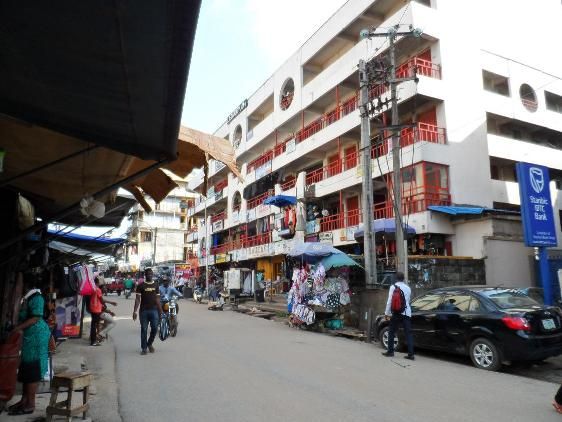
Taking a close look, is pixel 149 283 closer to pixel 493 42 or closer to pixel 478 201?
pixel 478 201

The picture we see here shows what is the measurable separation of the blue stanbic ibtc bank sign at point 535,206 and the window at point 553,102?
60.5 ft

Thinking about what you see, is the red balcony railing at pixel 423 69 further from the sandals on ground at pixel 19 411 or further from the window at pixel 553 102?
the sandals on ground at pixel 19 411

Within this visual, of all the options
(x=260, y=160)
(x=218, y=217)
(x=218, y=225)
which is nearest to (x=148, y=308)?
(x=260, y=160)

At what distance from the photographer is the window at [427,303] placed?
10.6 m

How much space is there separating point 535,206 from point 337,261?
5.97 m

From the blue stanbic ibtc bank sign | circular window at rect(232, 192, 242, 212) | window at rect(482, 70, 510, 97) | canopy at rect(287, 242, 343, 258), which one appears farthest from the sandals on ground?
circular window at rect(232, 192, 242, 212)

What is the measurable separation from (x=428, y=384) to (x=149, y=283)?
629cm

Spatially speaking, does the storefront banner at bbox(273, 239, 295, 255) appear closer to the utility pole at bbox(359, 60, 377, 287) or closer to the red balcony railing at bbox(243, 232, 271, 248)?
the red balcony railing at bbox(243, 232, 271, 248)

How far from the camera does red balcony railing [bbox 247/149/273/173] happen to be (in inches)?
1469

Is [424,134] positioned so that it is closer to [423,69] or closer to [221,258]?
[423,69]

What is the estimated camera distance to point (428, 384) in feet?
24.8

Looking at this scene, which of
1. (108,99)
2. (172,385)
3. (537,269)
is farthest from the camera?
(537,269)

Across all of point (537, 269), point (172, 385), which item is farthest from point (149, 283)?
point (537, 269)

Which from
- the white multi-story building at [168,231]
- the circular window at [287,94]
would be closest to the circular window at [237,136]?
the circular window at [287,94]
